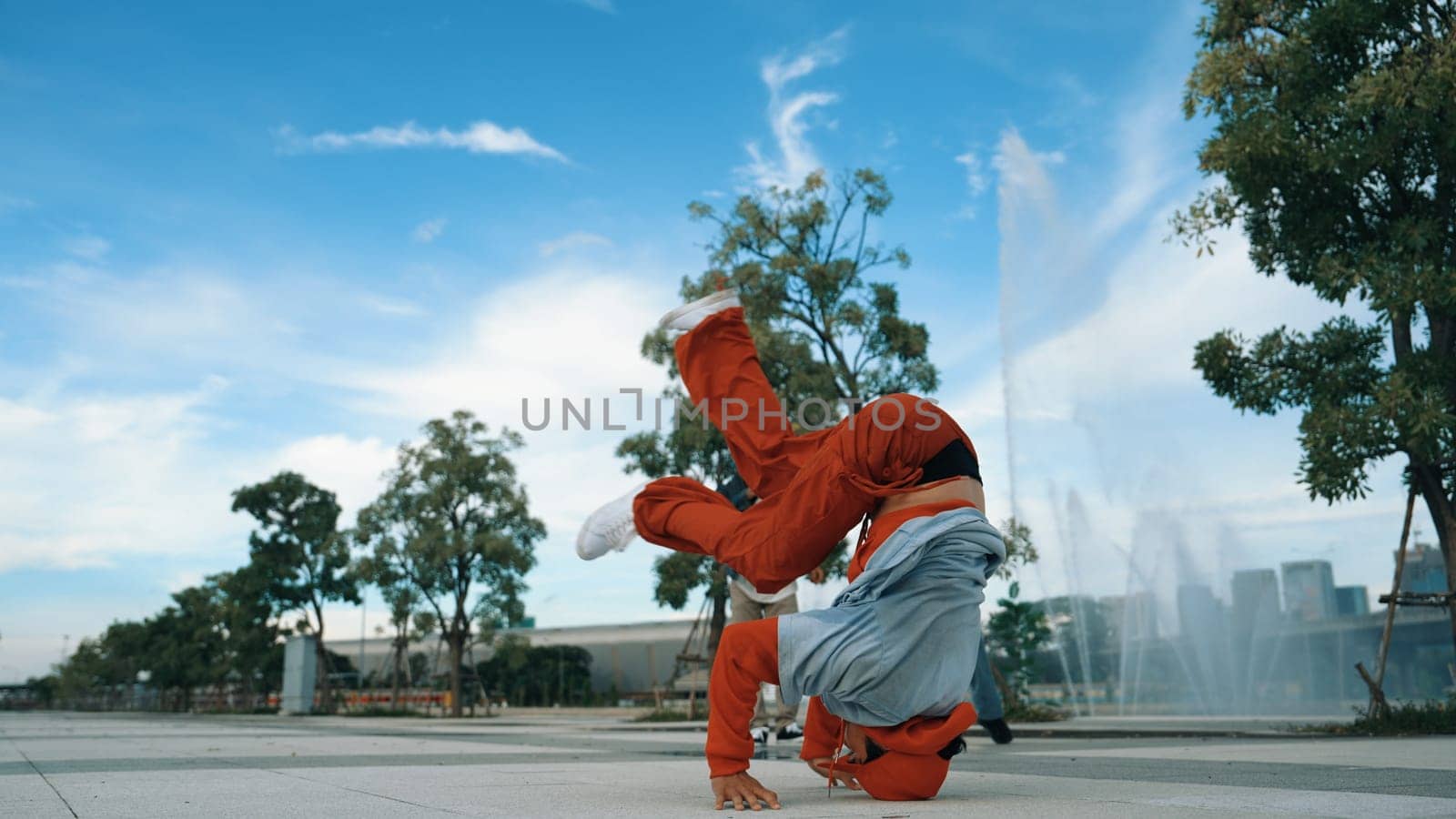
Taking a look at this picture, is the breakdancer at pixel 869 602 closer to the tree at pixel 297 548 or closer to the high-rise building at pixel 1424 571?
the high-rise building at pixel 1424 571

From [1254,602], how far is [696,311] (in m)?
14.9

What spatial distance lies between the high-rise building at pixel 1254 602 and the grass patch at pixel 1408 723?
6.46 m

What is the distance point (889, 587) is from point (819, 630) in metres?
0.27

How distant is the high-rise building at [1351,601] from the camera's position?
18578 millimetres

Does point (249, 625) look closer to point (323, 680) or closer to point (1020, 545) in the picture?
point (323, 680)

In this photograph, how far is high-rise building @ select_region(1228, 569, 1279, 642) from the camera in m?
16.3

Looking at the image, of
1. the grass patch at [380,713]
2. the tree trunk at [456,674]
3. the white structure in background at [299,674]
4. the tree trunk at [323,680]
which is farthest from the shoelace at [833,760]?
the tree trunk at [323,680]

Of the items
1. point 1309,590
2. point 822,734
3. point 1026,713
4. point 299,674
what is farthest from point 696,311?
point 299,674

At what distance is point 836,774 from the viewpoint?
4117 millimetres

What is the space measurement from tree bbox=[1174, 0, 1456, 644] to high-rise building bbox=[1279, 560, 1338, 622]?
771 centimetres

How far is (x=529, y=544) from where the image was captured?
81.3 feet

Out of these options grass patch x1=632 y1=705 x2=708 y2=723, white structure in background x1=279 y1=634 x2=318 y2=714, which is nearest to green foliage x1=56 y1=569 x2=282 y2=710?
white structure in background x1=279 y1=634 x2=318 y2=714

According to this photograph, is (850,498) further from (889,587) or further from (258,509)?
(258,509)

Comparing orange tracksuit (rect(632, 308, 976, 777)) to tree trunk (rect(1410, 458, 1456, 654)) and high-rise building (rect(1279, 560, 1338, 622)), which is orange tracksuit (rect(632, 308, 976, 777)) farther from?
high-rise building (rect(1279, 560, 1338, 622))
